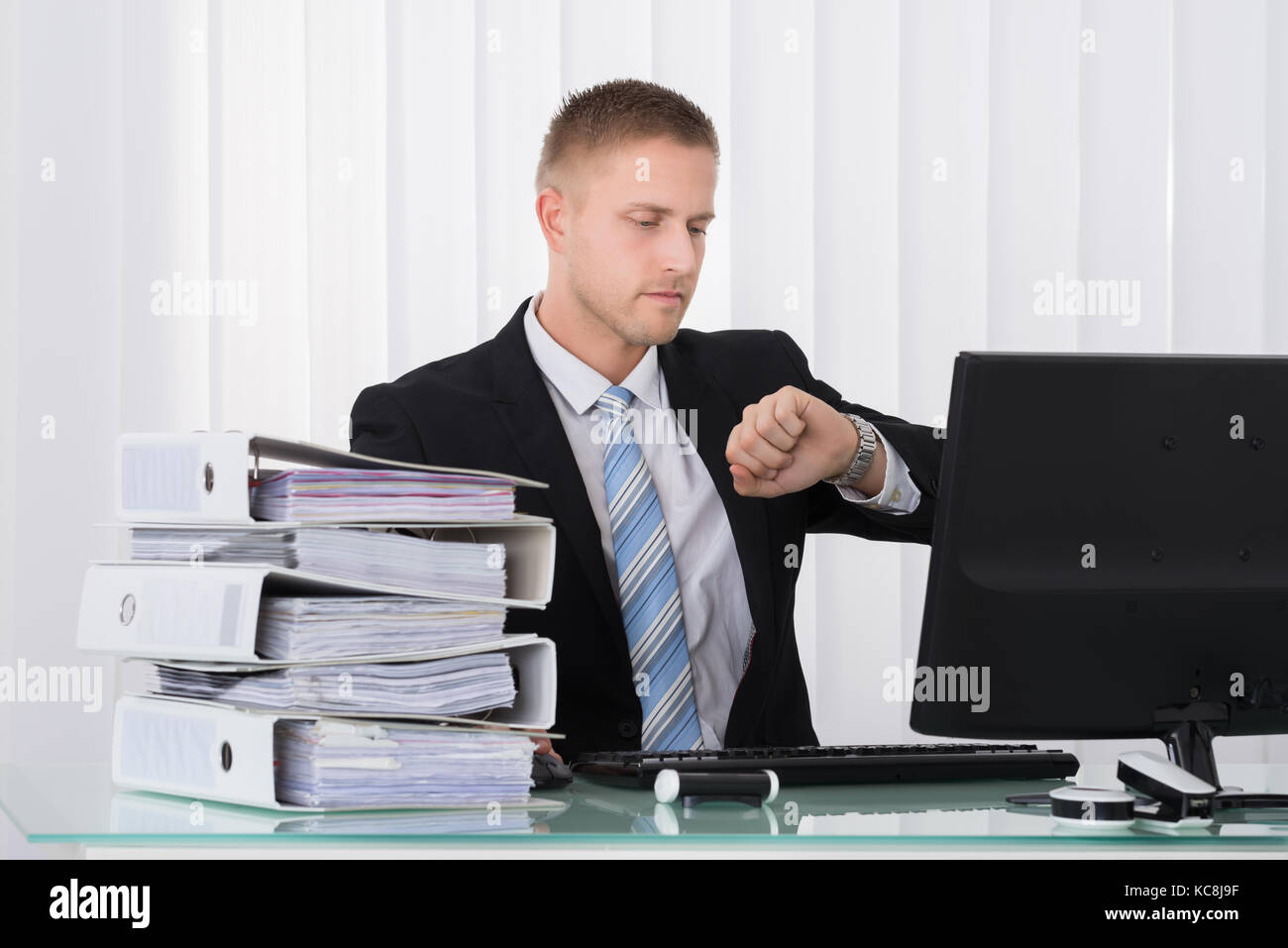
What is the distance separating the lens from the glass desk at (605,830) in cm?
98

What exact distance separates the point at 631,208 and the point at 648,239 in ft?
0.17

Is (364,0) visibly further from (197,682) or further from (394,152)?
(197,682)

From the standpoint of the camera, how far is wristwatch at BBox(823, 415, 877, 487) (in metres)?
1.79

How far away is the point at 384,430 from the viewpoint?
2.03m

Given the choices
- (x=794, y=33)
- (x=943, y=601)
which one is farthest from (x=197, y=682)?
(x=794, y=33)

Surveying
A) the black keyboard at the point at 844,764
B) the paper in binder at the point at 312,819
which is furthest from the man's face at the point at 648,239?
the paper in binder at the point at 312,819

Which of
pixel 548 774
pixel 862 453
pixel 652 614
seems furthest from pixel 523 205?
pixel 548 774

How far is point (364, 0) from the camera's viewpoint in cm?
280

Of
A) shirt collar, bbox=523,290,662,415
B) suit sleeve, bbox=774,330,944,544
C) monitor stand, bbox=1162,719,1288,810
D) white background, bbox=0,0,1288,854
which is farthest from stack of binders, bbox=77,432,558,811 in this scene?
white background, bbox=0,0,1288,854

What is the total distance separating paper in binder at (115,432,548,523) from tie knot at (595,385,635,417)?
35.2 inches

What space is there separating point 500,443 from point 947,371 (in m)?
1.22

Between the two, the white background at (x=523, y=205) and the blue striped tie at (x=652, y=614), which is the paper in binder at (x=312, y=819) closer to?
the blue striped tie at (x=652, y=614)

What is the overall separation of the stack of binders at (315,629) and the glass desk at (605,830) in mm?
31

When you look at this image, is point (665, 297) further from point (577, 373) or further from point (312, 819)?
point (312, 819)
